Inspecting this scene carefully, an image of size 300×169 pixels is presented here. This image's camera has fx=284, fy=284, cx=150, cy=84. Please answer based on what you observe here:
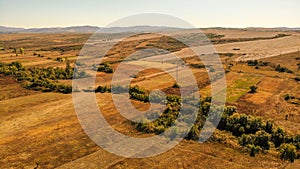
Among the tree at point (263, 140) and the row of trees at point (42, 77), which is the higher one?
the row of trees at point (42, 77)

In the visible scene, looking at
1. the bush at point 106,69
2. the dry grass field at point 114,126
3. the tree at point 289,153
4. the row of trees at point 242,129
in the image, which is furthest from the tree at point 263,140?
the bush at point 106,69

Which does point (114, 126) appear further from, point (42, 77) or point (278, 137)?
point (42, 77)

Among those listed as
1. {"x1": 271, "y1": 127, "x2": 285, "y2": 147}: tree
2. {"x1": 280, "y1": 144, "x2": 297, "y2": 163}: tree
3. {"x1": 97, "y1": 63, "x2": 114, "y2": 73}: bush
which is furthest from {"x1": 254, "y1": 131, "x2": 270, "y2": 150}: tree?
{"x1": 97, "y1": 63, "x2": 114, "y2": 73}: bush

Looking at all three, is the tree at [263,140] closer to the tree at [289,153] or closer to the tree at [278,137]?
the tree at [278,137]

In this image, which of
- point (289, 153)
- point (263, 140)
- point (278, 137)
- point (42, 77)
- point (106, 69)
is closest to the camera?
point (289, 153)

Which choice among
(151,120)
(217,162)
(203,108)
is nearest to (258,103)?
(203,108)

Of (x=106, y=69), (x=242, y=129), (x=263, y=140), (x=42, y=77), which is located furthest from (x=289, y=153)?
(x=106, y=69)

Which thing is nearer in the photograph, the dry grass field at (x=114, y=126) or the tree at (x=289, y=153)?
the dry grass field at (x=114, y=126)

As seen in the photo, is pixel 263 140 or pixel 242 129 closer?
pixel 263 140

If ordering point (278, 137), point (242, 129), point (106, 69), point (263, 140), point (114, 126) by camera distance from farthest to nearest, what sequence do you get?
point (106, 69) < point (114, 126) < point (242, 129) < point (278, 137) < point (263, 140)

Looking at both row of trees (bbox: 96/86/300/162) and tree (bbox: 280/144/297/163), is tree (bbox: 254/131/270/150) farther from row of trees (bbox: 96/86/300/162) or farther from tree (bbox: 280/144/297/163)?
tree (bbox: 280/144/297/163)

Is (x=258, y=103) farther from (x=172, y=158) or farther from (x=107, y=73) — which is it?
(x=107, y=73)
